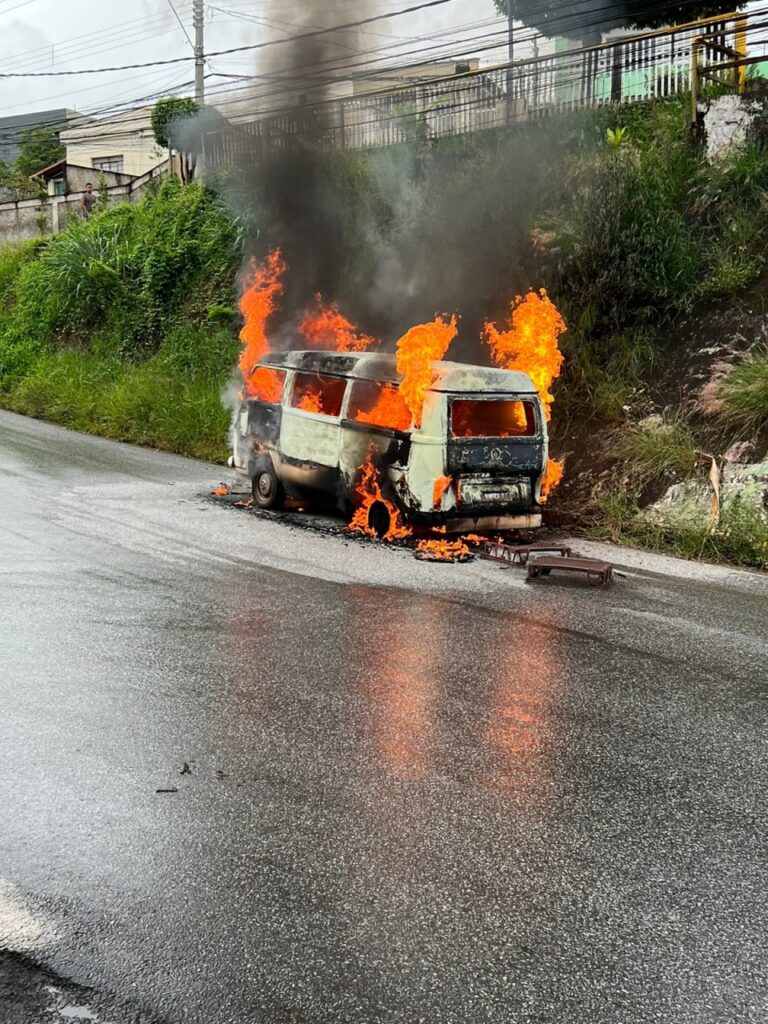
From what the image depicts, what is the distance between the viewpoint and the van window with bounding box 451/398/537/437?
29.8 ft

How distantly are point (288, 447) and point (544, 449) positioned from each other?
2812 millimetres

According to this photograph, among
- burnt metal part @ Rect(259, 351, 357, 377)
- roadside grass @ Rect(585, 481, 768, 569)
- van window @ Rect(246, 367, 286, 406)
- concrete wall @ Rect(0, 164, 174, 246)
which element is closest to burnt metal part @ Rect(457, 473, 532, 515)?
roadside grass @ Rect(585, 481, 768, 569)

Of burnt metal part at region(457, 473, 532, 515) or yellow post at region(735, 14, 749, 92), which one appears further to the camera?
yellow post at region(735, 14, 749, 92)

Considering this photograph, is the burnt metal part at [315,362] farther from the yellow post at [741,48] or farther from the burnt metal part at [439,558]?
the yellow post at [741,48]

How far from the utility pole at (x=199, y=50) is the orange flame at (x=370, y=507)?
1690cm

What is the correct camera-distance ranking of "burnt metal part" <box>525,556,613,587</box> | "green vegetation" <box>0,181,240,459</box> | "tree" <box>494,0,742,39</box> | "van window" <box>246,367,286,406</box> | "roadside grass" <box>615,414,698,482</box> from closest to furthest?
1. "burnt metal part" <box>525,556,613,587</box>
2. "roadside grass" <box>615,414,698,482</box>
3. "van window" <box>246,367,286,406</box>
4. "green vegetation" <box>0,181,240,459</box>
5. "tree" <box>494,0,742,39</box>

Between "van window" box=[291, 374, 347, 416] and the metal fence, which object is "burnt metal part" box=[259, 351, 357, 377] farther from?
the metal fence

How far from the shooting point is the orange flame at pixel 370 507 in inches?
357

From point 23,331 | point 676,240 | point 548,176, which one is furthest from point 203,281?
point 676,240

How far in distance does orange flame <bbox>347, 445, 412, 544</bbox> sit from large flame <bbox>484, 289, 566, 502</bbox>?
2100mm

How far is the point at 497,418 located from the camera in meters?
9.26

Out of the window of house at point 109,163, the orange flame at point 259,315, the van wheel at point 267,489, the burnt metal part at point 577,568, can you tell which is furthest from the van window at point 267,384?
the window of house at point 109,163

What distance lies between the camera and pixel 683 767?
416cm

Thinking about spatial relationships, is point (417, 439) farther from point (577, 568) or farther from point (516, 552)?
point (577, 568)
